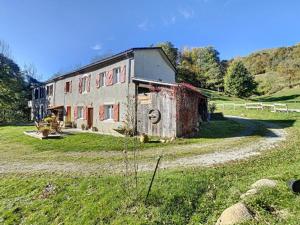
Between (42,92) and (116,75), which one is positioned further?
(42,92)

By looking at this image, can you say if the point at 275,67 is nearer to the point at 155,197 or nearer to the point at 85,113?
the point at 85,113

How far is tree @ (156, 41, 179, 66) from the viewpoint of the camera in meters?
60.6

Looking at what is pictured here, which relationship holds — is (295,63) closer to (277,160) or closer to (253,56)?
(253,56)

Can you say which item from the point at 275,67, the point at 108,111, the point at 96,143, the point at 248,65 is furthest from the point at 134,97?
the point at 248,65

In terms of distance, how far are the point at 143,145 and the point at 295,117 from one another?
16.8m

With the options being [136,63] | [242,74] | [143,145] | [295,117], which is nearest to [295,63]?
[242,74]

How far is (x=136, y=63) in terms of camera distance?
18031mm

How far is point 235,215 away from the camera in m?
5.01

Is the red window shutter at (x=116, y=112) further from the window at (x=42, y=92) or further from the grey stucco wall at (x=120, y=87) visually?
the window at (x=42, y=92)

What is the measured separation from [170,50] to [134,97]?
47.5m

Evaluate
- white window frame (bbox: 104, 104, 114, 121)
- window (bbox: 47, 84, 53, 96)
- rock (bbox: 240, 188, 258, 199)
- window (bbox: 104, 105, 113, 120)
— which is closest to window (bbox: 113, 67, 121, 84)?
white window frame (bbox: 104, 104, 114, 121)

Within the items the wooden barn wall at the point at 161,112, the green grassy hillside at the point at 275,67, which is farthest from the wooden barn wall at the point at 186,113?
the green grassy hillside at the point at 275,67

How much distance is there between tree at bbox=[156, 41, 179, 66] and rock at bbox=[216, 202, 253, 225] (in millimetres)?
56930

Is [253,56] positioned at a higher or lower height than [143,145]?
higher
